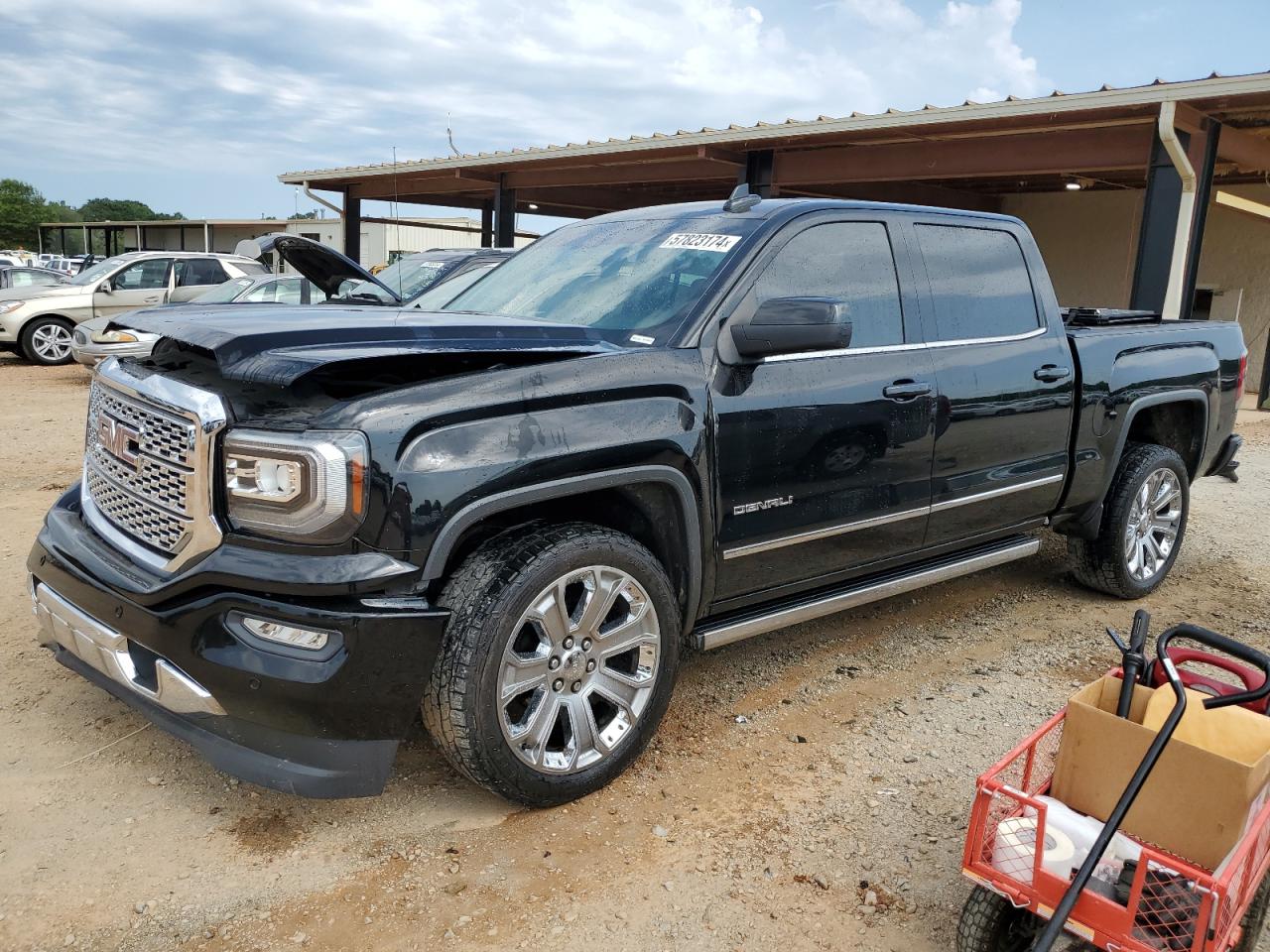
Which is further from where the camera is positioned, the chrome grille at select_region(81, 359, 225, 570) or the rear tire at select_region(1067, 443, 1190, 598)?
the rear tire at select_region(1067, 443, 1190, 598)

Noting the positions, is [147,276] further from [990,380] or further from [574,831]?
[574,831]

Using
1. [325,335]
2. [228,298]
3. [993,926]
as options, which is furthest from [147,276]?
[993,926]

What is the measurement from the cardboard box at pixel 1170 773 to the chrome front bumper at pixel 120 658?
2.18 m

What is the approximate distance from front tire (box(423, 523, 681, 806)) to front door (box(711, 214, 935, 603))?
0.44 m

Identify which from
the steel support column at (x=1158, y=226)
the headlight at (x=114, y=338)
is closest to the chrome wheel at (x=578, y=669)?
the headlight at (x=114, y=338)

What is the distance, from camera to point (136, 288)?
14.9 m

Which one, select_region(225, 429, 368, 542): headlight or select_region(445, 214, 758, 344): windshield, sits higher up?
select_region(445, 214, 758, 344): windshield

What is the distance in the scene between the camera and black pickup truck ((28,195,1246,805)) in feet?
8.30

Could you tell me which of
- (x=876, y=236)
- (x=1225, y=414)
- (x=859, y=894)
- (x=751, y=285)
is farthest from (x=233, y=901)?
(x=1225, y=414)

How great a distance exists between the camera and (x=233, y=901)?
2525mm

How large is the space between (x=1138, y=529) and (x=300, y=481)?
452 centimetres

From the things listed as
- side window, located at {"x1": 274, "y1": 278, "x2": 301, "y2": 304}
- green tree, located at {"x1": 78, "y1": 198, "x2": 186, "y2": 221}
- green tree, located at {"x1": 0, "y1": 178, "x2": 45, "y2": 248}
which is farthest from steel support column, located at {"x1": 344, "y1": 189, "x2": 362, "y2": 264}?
green tree, located at {"x1": 78, "y1": 198, "x2": 186, "y2": 221}

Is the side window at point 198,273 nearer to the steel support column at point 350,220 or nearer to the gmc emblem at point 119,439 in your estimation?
the steel support column at point 350,220

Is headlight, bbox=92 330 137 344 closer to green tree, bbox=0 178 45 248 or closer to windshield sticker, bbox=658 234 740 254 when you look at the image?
windshield sticker, bbox=658 234 740 254
